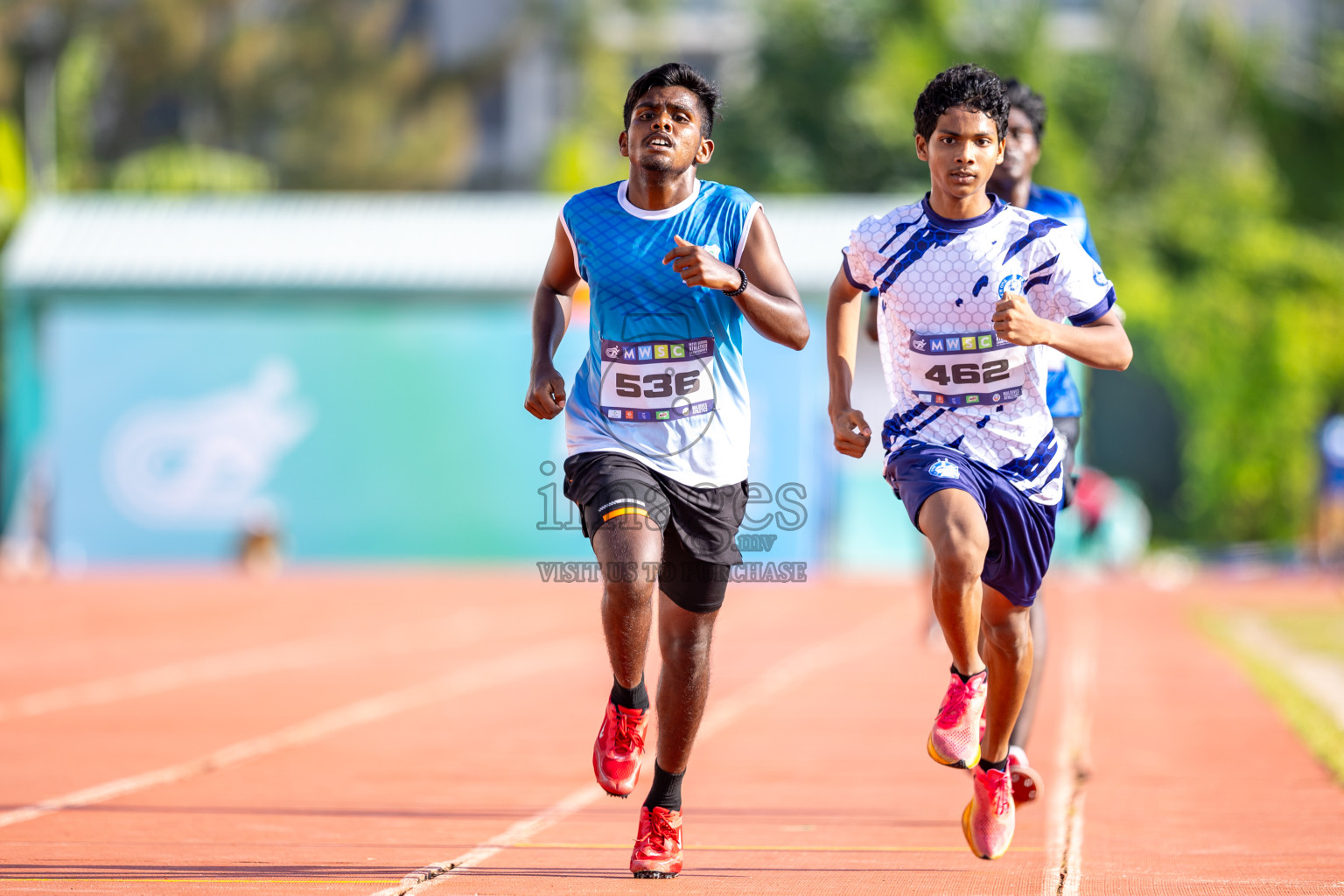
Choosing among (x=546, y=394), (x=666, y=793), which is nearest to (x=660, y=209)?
(x=546, y=394)

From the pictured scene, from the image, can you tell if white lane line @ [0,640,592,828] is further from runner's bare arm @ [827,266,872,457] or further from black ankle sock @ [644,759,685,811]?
runner's bare arm @ [827,266,872,457]

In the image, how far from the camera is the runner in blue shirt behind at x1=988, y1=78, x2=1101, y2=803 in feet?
21.3

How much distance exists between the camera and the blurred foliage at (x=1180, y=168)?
94.3ft

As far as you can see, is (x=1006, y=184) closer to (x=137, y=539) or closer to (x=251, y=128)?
(x=137, y=539)

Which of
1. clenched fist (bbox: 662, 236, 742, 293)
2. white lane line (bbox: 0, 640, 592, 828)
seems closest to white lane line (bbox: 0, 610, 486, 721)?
white lane line (bbox: 0, 640, 592, 828)

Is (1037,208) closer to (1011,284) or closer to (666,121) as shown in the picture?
(1011,284)

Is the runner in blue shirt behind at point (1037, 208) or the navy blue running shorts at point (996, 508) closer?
the navy blue running shorts at point (996, 508)

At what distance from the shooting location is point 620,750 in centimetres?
542

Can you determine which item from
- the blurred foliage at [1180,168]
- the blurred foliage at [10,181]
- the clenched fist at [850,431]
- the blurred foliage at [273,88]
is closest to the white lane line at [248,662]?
the clenched fist at [850,431]

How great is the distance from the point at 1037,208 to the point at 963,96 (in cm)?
139

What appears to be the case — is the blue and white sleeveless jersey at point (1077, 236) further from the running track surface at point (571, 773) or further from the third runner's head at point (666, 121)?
the running track surface at point (571, 773)

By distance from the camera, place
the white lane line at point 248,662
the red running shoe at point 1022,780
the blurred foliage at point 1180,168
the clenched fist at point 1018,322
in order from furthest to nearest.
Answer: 1. the blurred foliage at point 1180,168
2. the white lane line at point 248,662
3. the red running shoe at point 1022,780
4. the clenched fist at point 1018,322

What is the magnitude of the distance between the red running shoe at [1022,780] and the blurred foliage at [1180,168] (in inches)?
926

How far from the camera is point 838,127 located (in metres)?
42.0
